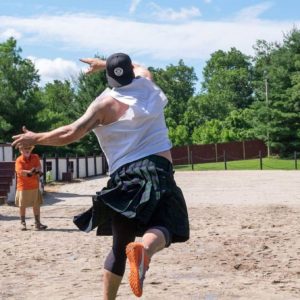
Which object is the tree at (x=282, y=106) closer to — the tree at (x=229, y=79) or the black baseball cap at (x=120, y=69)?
the tree at (x=229, y=79)

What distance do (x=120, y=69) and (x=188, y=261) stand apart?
11.8 ft

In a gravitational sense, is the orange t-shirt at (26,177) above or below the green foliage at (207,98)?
below

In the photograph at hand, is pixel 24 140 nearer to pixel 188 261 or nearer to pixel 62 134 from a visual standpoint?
pixel 62 134

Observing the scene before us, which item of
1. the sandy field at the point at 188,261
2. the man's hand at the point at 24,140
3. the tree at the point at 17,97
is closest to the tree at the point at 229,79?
the tree at the point at 17,97

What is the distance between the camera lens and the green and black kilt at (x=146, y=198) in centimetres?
384

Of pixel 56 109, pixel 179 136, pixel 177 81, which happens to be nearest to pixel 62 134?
pixel 179 136

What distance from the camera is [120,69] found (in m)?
4.05

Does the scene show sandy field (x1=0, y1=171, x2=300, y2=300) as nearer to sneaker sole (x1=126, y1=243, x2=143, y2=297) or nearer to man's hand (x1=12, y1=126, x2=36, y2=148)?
sneaker sole (x1=126, y1=243, x2=143, y2=297)

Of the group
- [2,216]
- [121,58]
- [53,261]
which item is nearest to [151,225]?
[121,58]

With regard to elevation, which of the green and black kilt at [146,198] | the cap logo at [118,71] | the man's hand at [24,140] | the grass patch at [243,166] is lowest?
the grass patch at [243,166]

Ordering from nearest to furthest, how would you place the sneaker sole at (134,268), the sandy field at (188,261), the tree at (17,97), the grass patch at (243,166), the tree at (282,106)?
the sneaker sole at (134,268) → the sandy field at (188,261) → the tree at (17,97) → the grass patch at (243,166) → the tree at (282,106)

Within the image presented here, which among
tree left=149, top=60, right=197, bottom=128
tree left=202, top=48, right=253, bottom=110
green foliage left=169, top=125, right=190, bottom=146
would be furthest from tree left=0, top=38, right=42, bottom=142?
tree left=149, top=60, right=197, bottom=128

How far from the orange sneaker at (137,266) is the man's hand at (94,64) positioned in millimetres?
1602

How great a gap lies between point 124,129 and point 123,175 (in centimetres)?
29
